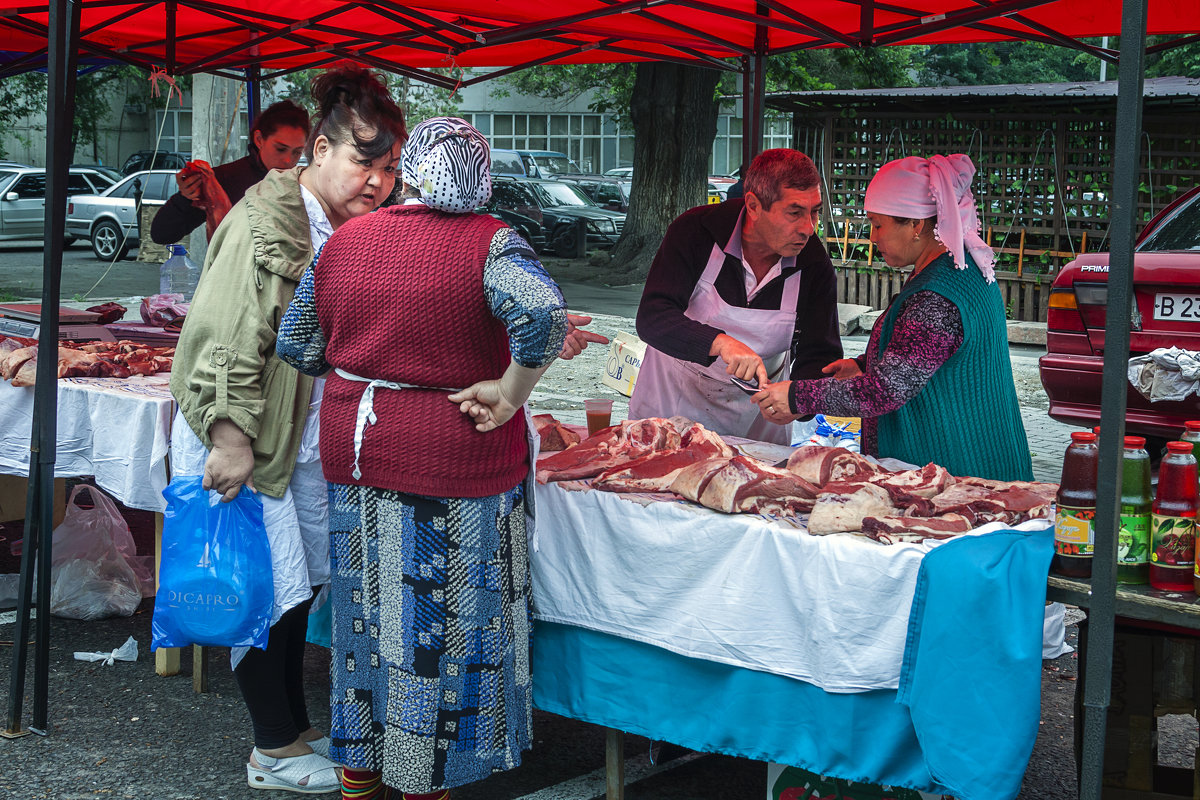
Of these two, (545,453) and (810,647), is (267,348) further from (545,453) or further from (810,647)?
(810,647)

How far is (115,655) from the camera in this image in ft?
14.0

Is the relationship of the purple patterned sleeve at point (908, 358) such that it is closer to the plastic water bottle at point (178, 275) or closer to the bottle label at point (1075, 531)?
the bottle label at point (1075, 531)

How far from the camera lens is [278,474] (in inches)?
120

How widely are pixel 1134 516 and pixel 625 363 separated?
2.08 m

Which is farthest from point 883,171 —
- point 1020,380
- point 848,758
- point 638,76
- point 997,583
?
point 638,76

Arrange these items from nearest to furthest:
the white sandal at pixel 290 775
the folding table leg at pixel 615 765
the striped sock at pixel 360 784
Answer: the striped sock at pixel 360 784 → the folding table leg at pixel 615 765 → the white sandal at pixel 290 775

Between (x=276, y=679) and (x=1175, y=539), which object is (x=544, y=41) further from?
(x=1175, y=539)

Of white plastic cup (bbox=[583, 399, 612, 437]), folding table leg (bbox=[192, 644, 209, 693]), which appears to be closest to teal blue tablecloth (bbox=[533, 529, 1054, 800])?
white plastic cup (bbox=[583, 399, 612, 437])

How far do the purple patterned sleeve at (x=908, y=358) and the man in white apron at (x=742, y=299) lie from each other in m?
0.64

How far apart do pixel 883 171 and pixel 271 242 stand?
1.64 meters

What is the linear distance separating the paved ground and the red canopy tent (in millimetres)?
229

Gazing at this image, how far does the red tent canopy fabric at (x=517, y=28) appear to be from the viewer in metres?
4.28

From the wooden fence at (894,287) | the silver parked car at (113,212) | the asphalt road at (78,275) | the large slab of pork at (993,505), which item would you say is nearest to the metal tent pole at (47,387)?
the large slab of pork at (993,505)

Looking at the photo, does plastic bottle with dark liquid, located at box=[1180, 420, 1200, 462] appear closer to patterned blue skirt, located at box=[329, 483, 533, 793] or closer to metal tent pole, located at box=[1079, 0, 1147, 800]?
metal tent pole, located at box=[1079, 0, 1147, 800]
